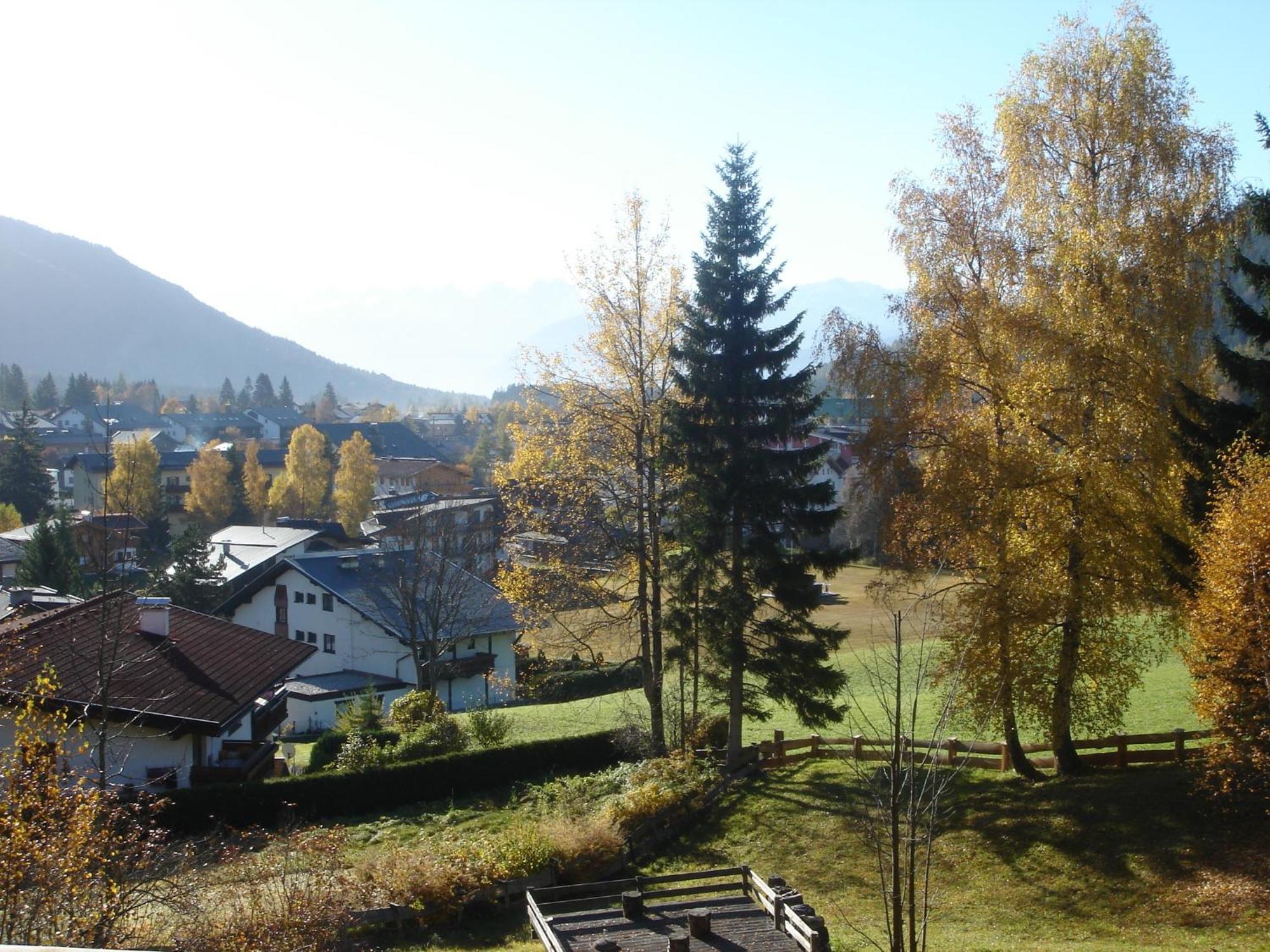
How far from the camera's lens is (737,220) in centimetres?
2470

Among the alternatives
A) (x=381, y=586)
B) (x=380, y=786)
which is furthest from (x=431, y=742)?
(x=381, y=586)

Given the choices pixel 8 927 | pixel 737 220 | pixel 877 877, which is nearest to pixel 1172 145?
pixel 737 220

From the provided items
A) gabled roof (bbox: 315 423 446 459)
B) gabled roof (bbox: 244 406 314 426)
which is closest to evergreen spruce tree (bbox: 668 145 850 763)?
gabled roof (bbox: 315 423 446 459)

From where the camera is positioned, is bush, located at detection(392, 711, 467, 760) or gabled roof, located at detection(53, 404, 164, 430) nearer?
bush, located at detection(392, 711, 467, 760)

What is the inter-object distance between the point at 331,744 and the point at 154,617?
743cm

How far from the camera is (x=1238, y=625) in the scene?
45.2 feet

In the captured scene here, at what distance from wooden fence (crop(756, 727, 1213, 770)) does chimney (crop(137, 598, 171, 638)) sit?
1576 cm

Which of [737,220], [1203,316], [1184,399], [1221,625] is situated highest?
[737,220]

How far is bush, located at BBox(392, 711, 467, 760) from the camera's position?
27562 mm

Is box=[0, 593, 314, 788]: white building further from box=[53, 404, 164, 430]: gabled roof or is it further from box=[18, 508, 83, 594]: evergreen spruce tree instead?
box=[53, 404, 164, 430]: gabled roof

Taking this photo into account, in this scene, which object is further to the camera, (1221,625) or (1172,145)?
(1172,145)

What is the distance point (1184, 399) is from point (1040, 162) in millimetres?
6051

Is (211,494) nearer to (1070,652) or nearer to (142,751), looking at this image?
(142,751)

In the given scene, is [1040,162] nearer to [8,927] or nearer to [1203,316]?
[1203,316]
